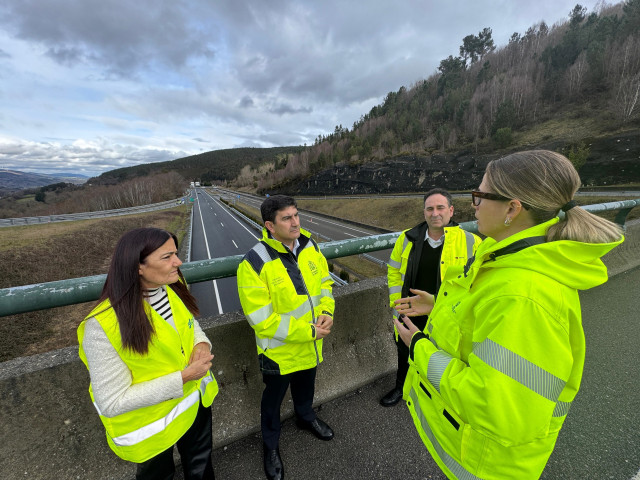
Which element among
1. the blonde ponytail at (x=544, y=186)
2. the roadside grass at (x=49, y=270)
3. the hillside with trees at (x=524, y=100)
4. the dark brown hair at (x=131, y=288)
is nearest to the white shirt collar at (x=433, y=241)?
the blonde ponytail at (x=544, y=186)

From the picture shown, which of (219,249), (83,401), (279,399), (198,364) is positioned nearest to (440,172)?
(219,249)

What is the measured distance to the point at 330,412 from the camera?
2.40 metres

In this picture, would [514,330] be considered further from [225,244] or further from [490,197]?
[225,244]

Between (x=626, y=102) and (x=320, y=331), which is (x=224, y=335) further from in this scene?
(x=626, y=102)

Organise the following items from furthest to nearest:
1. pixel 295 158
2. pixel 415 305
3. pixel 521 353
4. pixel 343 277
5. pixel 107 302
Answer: pixel 295 158
pixel 343 277
pixel 415 305
pixel 107 302
pixel 521 353

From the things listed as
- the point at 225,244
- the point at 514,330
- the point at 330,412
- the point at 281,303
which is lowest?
the point at 225,244

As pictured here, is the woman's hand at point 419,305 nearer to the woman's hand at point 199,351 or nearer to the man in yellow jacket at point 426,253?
the man in yellow jacket at point 426,253

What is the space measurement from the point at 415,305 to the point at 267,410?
4.53 feet

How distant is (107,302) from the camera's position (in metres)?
1.38

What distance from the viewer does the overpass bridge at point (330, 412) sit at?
161 cm

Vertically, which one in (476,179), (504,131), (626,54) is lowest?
(476,179)

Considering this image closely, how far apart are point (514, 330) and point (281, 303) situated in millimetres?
1440

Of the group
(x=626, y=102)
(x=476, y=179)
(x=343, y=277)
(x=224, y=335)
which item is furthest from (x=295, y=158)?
(x=224, y=335)

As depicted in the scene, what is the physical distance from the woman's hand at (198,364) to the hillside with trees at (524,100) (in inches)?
1760
